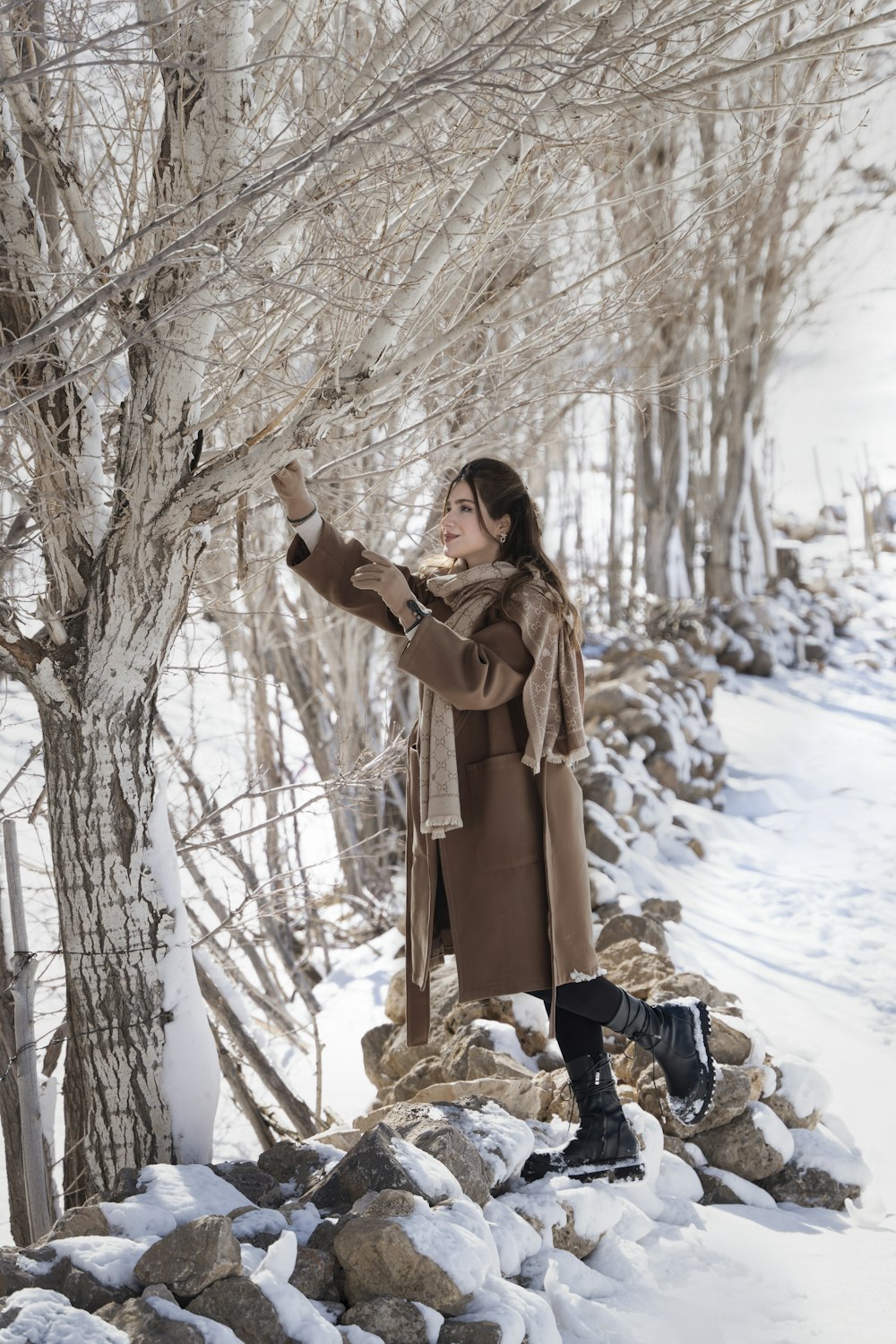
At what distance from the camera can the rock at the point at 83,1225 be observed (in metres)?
2.06

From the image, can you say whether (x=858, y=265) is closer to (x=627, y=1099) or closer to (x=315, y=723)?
(x=315, y=723)

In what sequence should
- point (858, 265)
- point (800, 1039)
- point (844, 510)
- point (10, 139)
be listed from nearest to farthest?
point (10, 139), point (800, 1039), point (858, 265), point (844, 510)

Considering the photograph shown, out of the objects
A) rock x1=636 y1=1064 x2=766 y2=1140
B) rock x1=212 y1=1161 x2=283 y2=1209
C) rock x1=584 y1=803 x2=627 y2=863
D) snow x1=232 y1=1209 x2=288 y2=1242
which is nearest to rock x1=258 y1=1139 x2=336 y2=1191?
rock x1=212 y1=1161 x2=283 y2=1209

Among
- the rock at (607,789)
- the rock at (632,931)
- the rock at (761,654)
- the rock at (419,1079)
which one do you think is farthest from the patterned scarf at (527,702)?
the rock at (761,654)

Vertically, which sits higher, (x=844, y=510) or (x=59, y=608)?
(x=844, y=510)

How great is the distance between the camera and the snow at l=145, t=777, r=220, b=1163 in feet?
8.59

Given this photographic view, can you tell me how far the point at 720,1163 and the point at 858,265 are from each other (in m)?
12.7

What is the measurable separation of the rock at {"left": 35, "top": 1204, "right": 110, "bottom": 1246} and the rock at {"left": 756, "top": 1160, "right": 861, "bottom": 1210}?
1.97m

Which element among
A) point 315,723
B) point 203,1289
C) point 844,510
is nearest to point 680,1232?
point 203,1289

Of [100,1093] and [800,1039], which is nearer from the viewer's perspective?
[100,1093]

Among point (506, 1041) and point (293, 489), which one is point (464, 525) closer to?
point (293, 489)

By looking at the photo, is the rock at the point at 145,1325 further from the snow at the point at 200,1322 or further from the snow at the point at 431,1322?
the snow at the point at 431,1322

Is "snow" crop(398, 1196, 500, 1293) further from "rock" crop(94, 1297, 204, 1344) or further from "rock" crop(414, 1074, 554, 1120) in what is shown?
"rock" crop(414, 1074, 554, 1120)

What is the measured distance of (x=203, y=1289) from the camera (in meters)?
1.90
